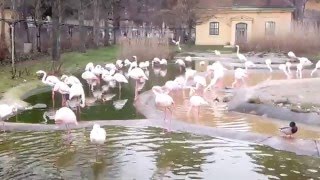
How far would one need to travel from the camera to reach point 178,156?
358 inches

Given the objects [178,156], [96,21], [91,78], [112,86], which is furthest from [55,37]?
[178,156]

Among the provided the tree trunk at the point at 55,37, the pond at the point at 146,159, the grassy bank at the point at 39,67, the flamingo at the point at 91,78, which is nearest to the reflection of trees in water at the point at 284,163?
the pond at the point at 146,159

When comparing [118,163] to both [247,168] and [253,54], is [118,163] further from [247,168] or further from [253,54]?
[253,54]

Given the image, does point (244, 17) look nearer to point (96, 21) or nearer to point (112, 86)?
point (96, 21)

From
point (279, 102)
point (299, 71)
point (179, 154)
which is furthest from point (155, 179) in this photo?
point (299, 71)

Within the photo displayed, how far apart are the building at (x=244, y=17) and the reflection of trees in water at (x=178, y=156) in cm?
3760

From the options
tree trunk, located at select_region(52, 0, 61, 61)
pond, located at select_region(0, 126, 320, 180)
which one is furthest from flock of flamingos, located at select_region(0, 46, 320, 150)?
tree trunk, located at select_region(52, 0, 61, 61)

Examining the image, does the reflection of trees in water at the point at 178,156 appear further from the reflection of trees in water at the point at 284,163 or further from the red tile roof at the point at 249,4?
the red tile roof at the point at 249,4

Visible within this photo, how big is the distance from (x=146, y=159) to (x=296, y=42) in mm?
26996

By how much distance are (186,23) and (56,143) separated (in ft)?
131

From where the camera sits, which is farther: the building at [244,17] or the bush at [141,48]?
the building at [244,17]

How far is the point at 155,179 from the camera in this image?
7.84 m

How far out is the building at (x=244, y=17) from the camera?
47.5 meters

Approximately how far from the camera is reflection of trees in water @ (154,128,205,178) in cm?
827
